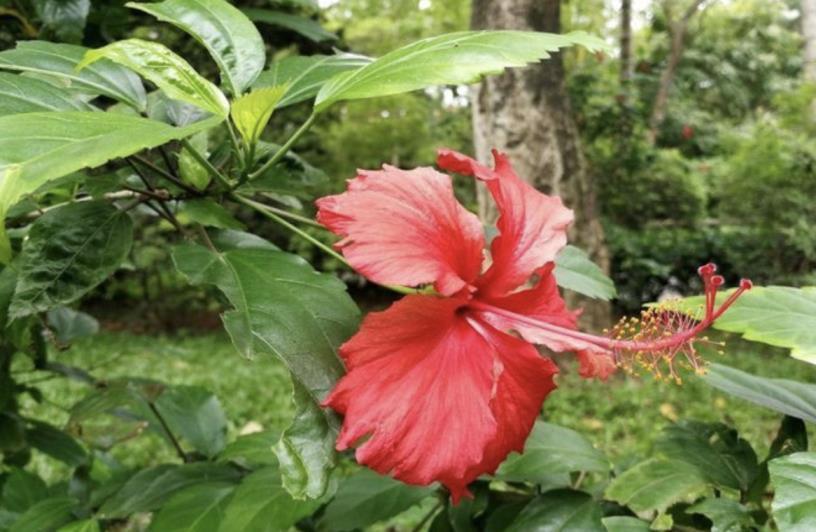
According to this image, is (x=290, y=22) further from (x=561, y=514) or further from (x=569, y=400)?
(x=569, y=400)

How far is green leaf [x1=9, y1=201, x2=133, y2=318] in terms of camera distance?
0.64 metres

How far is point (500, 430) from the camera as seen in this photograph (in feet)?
1.75

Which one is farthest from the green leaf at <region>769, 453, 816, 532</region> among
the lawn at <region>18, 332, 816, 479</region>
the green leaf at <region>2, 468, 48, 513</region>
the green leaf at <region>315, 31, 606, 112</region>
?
the lawn at <region>18, 332, 816, 479</region>

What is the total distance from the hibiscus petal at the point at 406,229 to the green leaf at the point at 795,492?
24 centimetres

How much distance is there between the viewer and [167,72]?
0.55m

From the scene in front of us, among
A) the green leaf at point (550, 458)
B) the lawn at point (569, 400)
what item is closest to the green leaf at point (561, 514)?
the green leaf at point (550, 458)

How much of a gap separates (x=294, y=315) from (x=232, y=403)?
3.92m

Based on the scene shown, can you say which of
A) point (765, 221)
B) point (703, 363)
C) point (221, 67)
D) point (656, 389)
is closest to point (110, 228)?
point (221, 67)

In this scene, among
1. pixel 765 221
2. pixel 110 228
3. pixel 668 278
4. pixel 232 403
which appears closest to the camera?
pixel 110 228

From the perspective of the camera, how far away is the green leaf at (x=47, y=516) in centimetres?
89

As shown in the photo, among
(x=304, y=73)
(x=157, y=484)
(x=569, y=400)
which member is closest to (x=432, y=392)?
(x=304, y=73)

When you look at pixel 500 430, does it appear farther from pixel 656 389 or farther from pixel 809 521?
pixel 656 389

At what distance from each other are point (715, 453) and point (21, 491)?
94 cm

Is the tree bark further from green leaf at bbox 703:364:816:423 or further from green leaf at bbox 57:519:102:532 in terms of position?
green leaf at bbox 57:519:102:532
